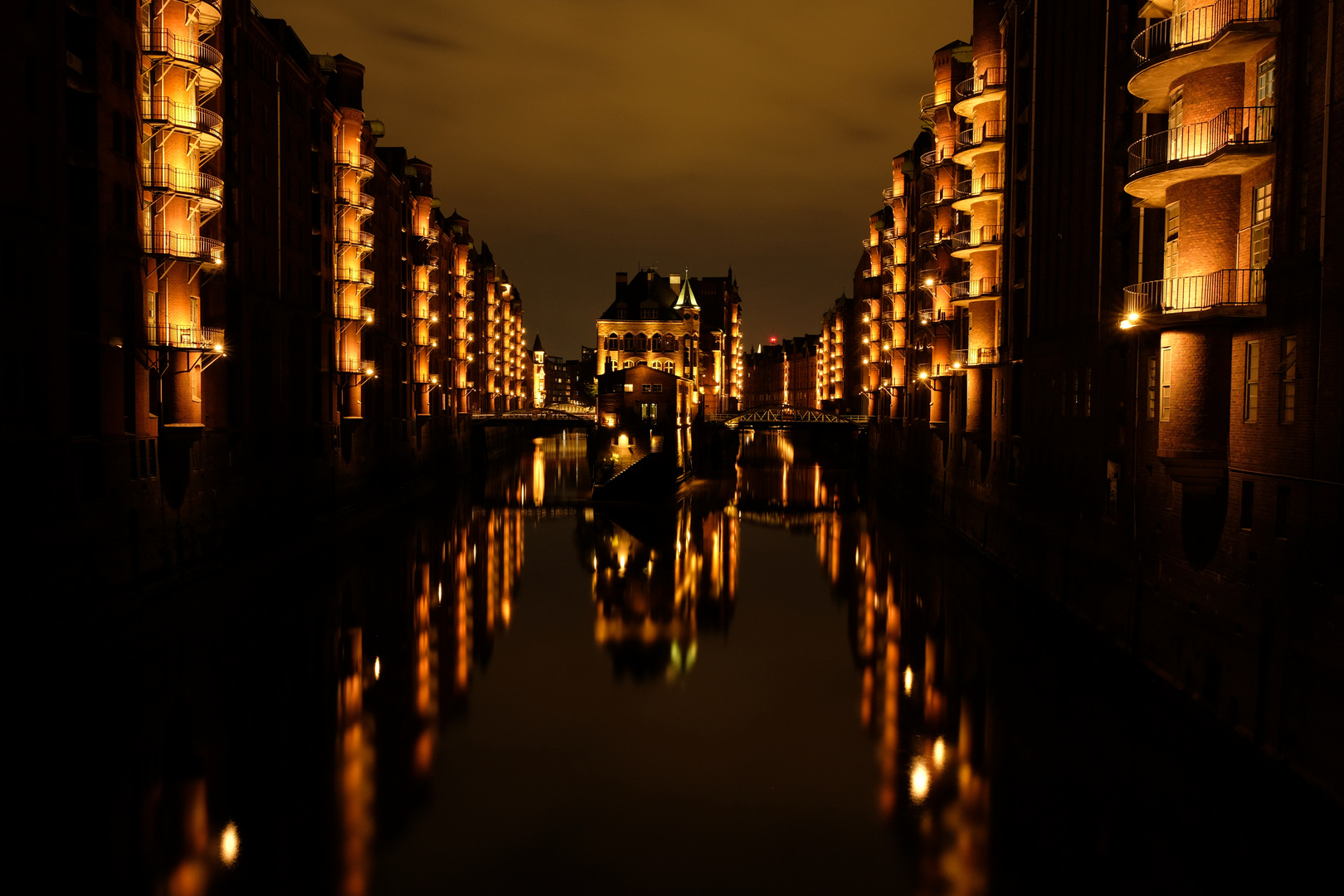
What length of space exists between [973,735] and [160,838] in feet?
42.9

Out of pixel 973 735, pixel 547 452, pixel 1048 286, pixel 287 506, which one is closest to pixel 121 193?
pixel 287 506

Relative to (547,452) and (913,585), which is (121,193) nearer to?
(913,585)

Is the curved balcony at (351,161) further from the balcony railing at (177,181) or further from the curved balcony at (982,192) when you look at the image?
the curved balcony at (982,192)

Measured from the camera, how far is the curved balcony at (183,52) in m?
24.3

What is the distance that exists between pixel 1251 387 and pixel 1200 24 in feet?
20.3

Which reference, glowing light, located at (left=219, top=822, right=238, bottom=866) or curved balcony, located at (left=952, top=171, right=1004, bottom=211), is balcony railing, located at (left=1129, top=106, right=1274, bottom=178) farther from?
curved balcony, located at (left=952, top=171, right=1004, bottom=211)

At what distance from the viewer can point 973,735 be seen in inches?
658

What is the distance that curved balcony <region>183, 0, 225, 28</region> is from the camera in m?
25.6

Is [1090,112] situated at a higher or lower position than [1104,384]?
higher

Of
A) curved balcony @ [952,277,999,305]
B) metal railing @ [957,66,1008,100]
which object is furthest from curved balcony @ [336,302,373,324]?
metal railing @ [957,66,1008,100]

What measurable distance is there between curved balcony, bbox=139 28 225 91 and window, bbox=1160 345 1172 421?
2480 centimetres

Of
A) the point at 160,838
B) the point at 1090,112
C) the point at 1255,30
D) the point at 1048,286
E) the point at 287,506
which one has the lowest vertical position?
the point at 160,838

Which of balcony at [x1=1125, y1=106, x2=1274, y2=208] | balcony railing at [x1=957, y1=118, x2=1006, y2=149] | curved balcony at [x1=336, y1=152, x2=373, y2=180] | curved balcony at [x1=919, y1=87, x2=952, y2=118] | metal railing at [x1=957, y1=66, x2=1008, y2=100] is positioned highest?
curved balcony at [x1=919, y1=87, x2=952, y2=118]

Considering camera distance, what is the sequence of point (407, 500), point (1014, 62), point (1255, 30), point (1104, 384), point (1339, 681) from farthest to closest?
point (407, 500) < point (1014, 62) < point (1104, 384) < point (1255, 30) < point (1339, 681)
